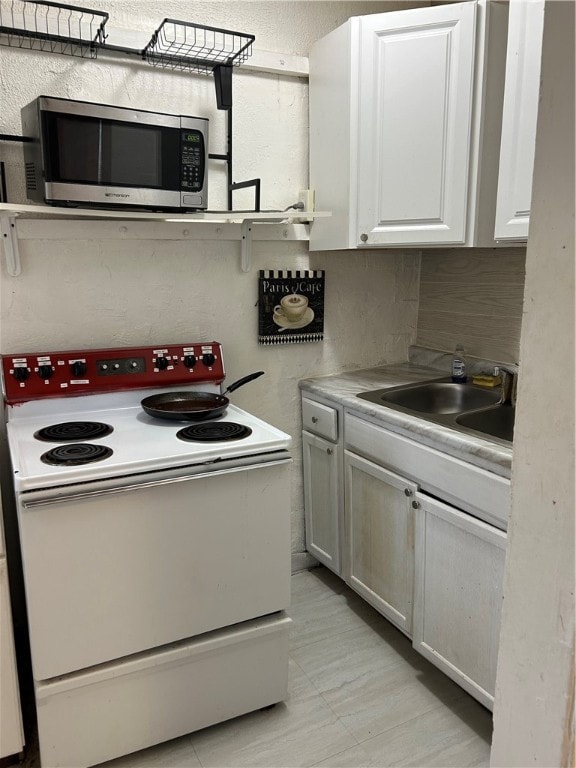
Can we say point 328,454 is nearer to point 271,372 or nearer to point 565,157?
point 271,372

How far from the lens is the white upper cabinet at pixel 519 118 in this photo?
5.54ft

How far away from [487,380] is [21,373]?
1671mm

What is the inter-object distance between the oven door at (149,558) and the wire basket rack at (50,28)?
4.48ft

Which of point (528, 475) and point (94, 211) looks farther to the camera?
point (94, 211)

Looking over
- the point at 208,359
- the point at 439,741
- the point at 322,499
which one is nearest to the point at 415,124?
the point at 208,359

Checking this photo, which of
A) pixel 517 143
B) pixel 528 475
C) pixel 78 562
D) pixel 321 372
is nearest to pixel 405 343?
pixel 321 372

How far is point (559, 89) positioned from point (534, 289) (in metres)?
0.21

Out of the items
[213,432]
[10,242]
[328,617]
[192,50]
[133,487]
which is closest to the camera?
[133,487]

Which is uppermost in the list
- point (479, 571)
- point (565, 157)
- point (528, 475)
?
point (565, 157)

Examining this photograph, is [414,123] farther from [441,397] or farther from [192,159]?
[441,397]

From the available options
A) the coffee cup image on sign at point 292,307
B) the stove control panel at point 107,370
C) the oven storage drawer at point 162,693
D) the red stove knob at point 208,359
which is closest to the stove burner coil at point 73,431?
the stove control panel at point 107,370

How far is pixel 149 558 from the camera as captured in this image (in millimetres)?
1605

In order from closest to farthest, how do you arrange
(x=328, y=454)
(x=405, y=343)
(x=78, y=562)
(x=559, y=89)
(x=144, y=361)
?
(x=559, y=89)
(x=78, y=562)
(x=144, y=361)
(x=328, y=454)
(x=405, y=343)

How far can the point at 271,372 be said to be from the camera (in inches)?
99.0
